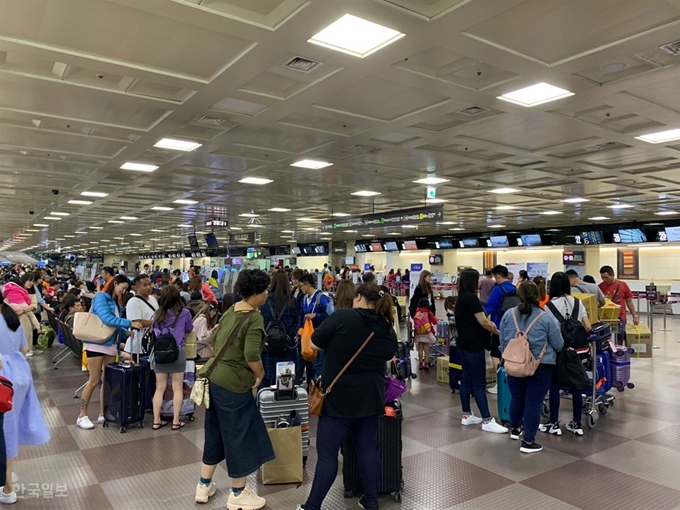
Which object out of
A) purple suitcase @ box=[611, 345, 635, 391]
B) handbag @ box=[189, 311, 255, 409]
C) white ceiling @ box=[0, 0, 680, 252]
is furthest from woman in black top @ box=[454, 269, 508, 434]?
handbag @ box=[189, 311, 255, 409]

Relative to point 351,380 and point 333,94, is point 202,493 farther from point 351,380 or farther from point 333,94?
point 333,94

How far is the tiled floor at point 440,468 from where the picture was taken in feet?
12.5

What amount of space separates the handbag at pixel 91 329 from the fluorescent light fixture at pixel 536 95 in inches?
223

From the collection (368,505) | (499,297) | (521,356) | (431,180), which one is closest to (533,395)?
(521,356)

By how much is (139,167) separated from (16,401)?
8212mm

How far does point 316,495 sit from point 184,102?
548 centimetres

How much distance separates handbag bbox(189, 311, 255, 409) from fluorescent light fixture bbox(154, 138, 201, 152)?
6.21m

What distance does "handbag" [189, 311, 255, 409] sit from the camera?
343cm

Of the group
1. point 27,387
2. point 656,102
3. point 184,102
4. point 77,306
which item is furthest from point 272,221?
point 27,387

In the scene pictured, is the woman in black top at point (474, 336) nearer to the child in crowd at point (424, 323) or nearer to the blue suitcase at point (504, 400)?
the blue suitcase at point (504, 400)

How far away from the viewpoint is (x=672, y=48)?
505 centimetres

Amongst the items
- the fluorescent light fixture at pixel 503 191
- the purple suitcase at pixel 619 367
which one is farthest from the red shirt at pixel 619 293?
the fluorescent light fixture at pixel 503 191

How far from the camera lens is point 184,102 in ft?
22.2

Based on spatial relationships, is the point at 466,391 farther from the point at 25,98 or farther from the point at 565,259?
the point at 565,259
